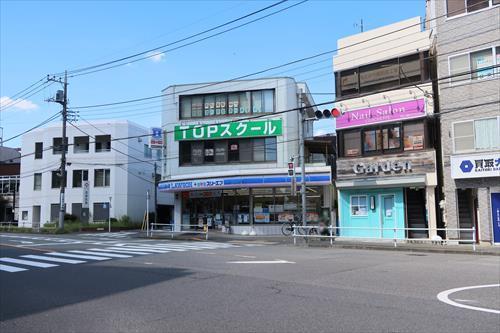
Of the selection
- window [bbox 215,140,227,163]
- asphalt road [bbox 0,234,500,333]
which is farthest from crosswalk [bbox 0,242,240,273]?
Answer: window [bbox 215,140,227,163]

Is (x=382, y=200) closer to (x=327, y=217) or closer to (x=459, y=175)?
(x=459, y=175)

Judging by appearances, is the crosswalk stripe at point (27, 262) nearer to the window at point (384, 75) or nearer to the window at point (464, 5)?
the window at point (384, 75)

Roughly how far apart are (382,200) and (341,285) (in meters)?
15.5

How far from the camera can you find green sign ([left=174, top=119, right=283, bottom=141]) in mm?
33000

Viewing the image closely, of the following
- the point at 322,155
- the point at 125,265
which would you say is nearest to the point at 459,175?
the point at 322,155

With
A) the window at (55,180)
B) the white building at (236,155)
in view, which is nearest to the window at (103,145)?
the window at (55,180)

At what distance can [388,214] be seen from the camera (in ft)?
80.2

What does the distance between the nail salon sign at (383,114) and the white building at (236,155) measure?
5228mm

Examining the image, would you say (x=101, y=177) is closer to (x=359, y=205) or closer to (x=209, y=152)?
(x=209, y=152)

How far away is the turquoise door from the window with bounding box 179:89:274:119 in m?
12.0

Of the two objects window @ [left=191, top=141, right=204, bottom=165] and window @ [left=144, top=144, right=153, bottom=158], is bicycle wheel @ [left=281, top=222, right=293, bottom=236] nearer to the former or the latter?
window @ [left=191, top=141, right=204, bottom=165]

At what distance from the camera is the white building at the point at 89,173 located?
48.1 m

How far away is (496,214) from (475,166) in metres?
2.26

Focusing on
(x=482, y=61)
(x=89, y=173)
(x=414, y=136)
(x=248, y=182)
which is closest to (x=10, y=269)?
(x=248, y=182)
